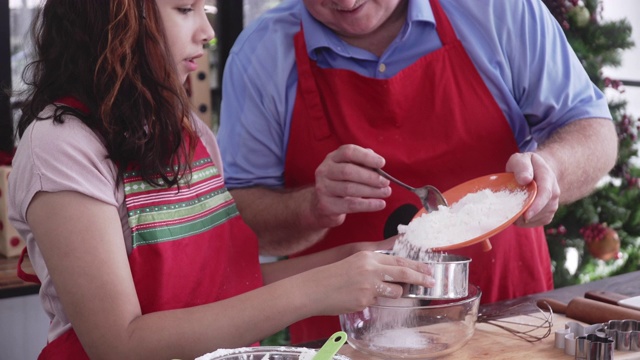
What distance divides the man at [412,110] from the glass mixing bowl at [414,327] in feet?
1.33

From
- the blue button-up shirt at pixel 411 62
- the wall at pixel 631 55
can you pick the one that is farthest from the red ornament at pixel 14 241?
the wall at pixel 631 55

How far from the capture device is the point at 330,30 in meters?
1.88

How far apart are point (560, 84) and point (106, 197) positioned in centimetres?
104

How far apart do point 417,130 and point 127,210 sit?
28.8 inches

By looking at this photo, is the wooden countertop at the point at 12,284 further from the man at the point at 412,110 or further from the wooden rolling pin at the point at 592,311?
the wooden rolling pin at the point at 592,311

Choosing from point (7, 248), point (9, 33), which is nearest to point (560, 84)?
point (7, 248)

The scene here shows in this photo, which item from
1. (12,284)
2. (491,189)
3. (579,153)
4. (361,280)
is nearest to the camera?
(361,280)

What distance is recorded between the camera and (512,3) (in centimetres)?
182

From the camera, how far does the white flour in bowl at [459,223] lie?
1373mm

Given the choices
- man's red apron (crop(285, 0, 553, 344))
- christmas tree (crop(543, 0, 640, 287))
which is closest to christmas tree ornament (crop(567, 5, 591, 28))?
christmas tree (crop(543, 0, 640, 287))

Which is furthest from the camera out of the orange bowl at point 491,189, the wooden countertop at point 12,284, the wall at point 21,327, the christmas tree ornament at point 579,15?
the christmas tree ornament at point 579,15

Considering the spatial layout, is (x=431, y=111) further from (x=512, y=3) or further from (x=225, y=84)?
(x=225, y=84)

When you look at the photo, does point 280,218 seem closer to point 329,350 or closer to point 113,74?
point 113,74

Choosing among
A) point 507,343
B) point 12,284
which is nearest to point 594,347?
point 507,343
